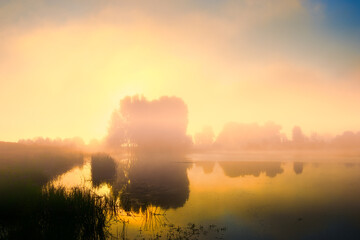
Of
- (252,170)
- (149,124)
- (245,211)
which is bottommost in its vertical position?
(252,170)

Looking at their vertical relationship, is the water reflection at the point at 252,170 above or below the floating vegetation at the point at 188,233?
below

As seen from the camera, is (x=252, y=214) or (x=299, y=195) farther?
(x=299, y=195)

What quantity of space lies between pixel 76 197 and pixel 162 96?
68478 millimetres

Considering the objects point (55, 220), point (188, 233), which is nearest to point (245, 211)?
point (188, 233)

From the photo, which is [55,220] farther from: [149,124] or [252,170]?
[149,124]

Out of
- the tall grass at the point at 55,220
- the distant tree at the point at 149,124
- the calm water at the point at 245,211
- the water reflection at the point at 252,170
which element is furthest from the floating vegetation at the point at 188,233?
the distant tree at the point at 149,124

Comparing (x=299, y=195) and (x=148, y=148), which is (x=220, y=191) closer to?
(x=299, y=195)

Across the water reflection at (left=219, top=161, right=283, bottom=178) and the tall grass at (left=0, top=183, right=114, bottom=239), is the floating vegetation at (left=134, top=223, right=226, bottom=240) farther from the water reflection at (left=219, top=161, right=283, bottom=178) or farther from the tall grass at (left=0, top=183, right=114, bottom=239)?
the water reflection at (left=219, top=161, right=283, bottom=178)

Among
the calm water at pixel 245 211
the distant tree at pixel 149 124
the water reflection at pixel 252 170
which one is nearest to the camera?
the calm water at pixel 245 211

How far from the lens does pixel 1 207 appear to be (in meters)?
11.2

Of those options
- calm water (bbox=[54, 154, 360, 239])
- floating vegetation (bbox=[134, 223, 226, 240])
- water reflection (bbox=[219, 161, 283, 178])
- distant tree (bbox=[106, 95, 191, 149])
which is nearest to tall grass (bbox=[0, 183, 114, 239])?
calm water (bbox=[54, 154, 360, 239])

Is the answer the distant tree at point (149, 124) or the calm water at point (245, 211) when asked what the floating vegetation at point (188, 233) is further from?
the distant tree at point (149, 124)

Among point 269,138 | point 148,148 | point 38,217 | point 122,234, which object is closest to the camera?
point 38,217

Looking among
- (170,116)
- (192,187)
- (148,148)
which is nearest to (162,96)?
(170,116)
